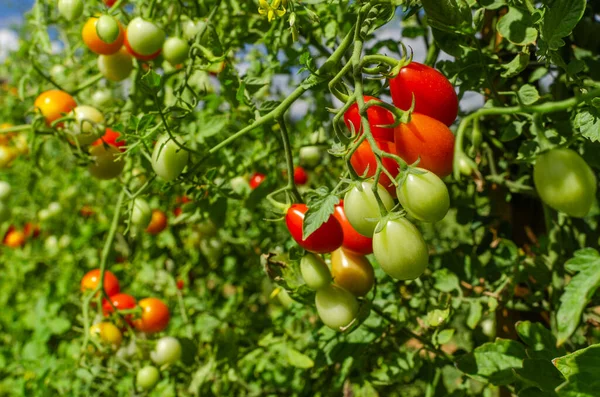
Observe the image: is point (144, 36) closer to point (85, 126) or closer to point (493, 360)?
point (85, 126)

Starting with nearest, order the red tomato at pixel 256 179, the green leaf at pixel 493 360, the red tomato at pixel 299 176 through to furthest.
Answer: the green leaf at pixel 493 360 → the red tomato at pixel 256 179 → the red tomato at pixel 299 176

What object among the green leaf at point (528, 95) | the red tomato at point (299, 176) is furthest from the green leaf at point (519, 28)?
the red tomato at point (299, 176)

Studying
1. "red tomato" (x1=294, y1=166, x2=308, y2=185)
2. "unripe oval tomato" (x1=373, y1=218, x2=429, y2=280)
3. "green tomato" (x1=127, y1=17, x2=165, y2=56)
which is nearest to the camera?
"unripe oval tomato" (x1=373, y1=218, x2=429, y2=280)

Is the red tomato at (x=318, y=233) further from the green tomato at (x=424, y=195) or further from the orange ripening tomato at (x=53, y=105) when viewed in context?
the orange ripening tomato at (x=53, y=105)

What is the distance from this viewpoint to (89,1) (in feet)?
2.87

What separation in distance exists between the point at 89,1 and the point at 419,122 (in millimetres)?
672

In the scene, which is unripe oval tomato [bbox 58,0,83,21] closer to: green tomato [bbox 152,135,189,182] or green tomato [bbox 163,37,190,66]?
green tomato [bbox 163,37,190,66]

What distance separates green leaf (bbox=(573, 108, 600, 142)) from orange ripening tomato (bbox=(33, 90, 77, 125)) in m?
0.68

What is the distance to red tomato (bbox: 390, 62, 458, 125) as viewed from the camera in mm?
447

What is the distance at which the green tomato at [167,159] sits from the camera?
0.59 meters

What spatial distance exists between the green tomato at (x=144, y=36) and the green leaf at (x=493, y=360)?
58 centimetres

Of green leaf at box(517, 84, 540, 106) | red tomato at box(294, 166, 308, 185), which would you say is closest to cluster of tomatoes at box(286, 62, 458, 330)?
green leaf at box(517, 84, 540, 106)

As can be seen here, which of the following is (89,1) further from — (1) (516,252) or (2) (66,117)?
(1) (516,252)

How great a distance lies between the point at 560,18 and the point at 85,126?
641 mm
